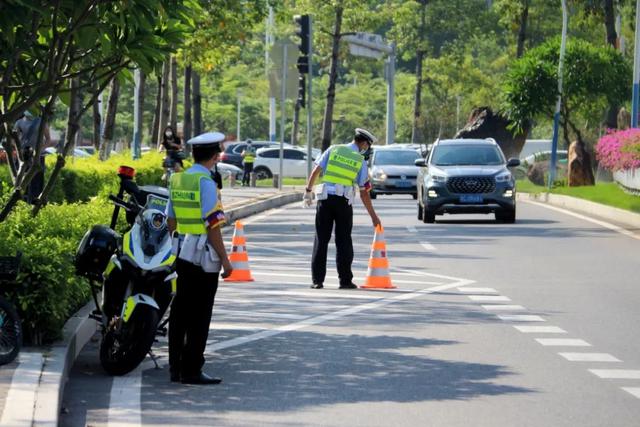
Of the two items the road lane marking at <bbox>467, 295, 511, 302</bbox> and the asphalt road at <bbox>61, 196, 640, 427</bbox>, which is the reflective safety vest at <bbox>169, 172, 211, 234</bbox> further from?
the road lane marking at <bbox>467, 295, 511, 302</bbox>

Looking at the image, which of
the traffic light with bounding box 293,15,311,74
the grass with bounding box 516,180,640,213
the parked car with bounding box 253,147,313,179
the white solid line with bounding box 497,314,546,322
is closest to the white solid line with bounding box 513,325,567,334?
the white solid line with bounding box 497,314,546,322

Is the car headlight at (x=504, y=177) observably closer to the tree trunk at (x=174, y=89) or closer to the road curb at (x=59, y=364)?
the tree trunk at (x=174, y=89)

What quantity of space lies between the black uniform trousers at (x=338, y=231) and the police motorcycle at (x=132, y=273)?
6348mm

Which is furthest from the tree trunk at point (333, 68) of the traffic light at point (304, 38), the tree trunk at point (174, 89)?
the traffic light at point (304, 38)

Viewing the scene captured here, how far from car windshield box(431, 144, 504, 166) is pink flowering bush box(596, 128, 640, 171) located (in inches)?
163

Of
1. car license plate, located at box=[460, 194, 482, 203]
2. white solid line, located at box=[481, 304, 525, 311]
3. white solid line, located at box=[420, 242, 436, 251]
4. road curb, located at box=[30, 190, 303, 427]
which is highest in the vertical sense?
car license plate, located at box=[460, 194, 482, 203]

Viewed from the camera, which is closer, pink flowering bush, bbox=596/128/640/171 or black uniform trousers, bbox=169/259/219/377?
black uniform trousers, bbox=169/259/219/377

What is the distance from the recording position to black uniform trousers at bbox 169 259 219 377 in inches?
425

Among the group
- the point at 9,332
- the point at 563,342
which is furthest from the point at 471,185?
the point at 9,332

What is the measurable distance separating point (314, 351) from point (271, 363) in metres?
0.77

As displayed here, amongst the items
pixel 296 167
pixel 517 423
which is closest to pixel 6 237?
pixel 517 423

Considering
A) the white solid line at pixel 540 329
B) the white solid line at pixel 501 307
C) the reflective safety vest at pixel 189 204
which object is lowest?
the white solid line at pixel 501 307

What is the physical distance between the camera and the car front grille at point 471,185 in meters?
31.1

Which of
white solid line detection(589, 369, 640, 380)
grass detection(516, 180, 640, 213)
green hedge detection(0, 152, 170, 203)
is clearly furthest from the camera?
grass detection(516, 180, 640, 213)
